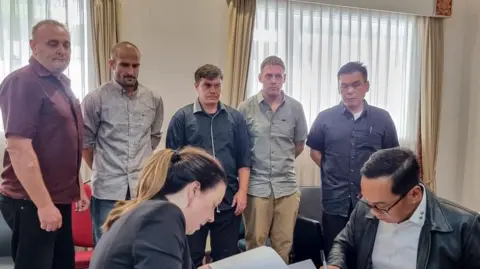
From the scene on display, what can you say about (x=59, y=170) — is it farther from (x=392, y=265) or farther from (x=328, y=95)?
(x=328, y=95)

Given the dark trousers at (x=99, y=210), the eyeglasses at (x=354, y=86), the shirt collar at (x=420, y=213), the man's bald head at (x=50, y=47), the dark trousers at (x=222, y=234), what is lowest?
the dark trousers at (x=222, y=234)

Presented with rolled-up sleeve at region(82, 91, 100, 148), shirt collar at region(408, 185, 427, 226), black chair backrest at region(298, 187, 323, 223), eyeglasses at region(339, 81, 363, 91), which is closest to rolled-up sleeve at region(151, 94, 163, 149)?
rolled-up sleeve at region(82, 91, 100, 148)

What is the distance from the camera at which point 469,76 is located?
175 inches

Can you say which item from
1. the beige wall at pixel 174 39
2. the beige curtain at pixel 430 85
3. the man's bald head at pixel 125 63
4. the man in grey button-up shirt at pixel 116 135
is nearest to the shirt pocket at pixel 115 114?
the man in grey button-up shirt at pixel 116 135

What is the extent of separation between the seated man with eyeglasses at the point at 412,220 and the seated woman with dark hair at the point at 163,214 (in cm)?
56

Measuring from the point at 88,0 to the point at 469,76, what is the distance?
3451 millimetres

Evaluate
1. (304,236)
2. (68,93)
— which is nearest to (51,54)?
(68,93)

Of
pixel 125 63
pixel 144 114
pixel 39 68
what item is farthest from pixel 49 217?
pixel 125 63

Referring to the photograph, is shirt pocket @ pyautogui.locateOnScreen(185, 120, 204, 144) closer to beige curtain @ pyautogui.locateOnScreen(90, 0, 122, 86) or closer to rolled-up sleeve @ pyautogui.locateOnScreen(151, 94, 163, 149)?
rolled-up sleeve @ pyautogui.locateOnScreen(151, 94, 163, 149)

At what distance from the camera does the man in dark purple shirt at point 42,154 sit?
6.11ft

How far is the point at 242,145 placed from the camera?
2.64m

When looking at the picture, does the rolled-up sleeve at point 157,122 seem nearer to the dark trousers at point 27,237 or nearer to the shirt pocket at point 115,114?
the shirt pocket at point 115,114

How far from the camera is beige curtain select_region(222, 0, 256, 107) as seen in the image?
3521 mm

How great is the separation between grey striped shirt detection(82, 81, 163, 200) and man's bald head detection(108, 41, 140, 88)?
0.05 m
